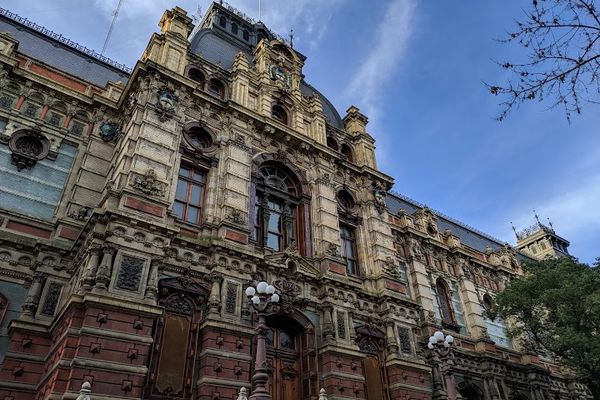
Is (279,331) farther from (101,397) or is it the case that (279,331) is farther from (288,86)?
(288,86)

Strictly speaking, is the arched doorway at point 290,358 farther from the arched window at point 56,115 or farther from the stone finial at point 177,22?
the stone finial at point 177,22

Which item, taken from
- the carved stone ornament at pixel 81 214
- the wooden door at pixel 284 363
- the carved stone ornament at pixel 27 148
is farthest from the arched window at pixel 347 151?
the carved stone ornament at pixel 27 148

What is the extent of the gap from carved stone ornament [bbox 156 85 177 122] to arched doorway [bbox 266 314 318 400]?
8.74 m

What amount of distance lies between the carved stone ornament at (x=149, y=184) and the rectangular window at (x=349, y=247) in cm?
910

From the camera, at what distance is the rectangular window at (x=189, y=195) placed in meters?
17.2

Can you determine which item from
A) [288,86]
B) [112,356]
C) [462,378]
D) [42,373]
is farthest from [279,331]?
[288,86]

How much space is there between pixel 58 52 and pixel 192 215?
12.7 metres

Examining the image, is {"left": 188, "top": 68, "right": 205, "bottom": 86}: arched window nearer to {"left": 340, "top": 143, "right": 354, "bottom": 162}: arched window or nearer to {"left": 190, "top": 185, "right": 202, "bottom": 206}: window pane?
{"left": 190, "top": 185, "right": 202, "bottom": 206}: window pane

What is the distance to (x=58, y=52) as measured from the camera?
75.5 ft

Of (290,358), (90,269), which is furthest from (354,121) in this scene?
(90,269)

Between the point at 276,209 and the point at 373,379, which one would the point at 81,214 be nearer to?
the point at 276,209

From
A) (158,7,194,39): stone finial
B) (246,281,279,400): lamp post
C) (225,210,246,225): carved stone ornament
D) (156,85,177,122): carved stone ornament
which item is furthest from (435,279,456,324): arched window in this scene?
(158,7,194,39): stone finial

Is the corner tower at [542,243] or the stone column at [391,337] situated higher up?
the corner tower at [542,243]

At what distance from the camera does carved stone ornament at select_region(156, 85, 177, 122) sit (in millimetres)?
17931
